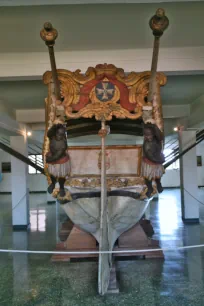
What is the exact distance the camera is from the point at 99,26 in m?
2.69

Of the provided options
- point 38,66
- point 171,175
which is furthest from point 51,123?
point 171,175

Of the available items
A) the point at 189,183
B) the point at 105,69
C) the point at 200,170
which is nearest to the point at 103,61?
the point at 105,69

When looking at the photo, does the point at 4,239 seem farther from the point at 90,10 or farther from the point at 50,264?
the point at 90,10

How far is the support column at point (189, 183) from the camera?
630cm

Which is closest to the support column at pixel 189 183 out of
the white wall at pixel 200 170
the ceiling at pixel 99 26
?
the ceiling at pixel 99 26

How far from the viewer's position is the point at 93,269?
3.62m

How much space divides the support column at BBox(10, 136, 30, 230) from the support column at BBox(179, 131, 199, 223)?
3.60 m

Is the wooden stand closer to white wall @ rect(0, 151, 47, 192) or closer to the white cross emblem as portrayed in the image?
the white cross emblem

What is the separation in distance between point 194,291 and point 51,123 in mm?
2339

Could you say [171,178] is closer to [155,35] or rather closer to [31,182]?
[31,182]

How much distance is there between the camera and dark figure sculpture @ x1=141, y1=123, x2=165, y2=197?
2.80 m

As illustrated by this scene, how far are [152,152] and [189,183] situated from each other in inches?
154

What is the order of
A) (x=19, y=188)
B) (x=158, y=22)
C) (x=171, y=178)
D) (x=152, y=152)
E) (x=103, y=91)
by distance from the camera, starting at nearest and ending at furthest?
(x=158, y=22)
(x=152, y=152)
(x=103, y=91)
(x=19, y=188)
(x=171, y=178)

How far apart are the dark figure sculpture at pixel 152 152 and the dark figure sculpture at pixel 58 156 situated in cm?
85
